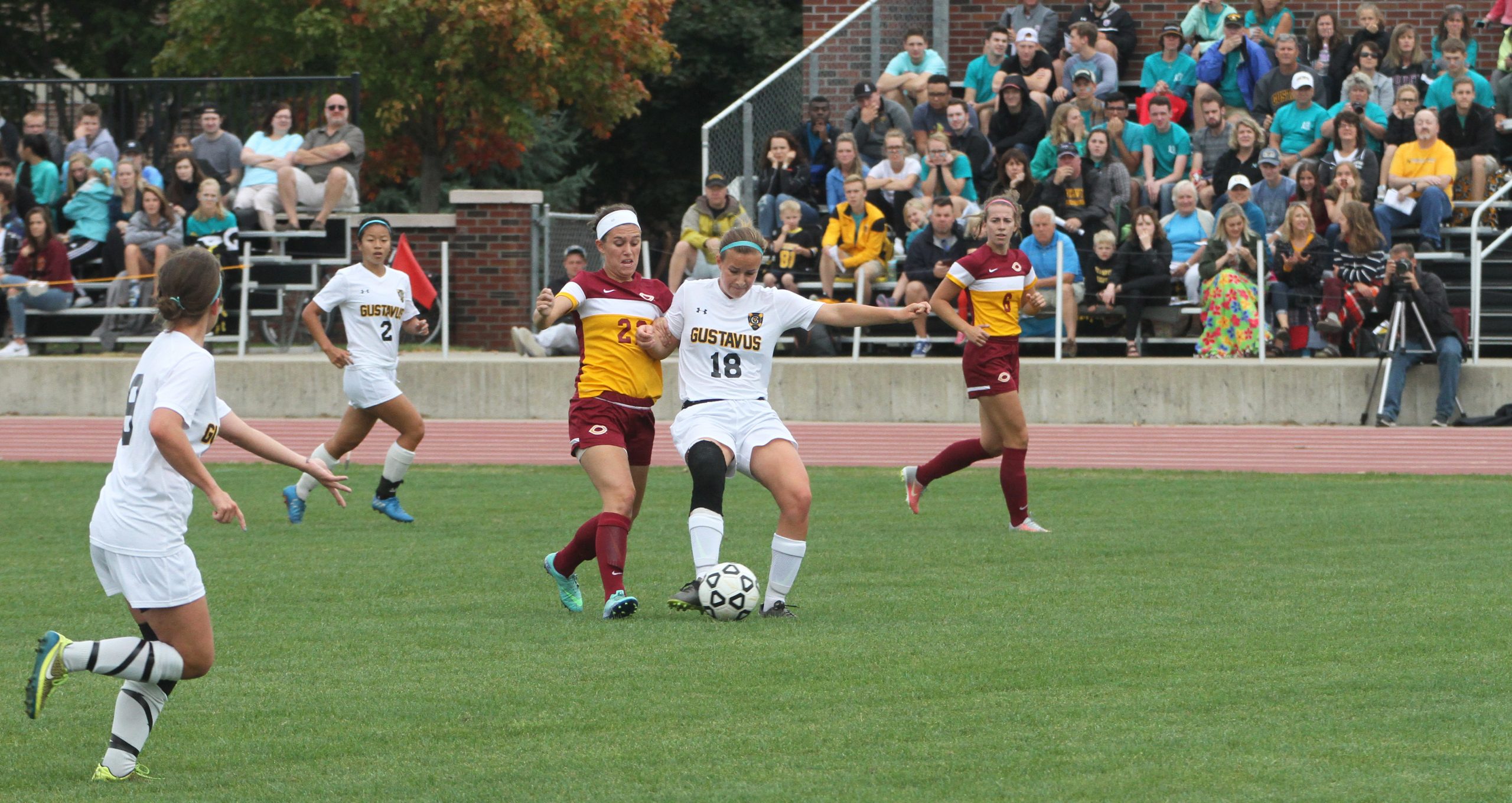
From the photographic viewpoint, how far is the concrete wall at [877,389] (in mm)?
18312

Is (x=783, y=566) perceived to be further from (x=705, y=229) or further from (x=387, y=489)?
(x=705, y=229)

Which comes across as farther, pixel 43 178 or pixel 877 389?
pixel 43 178

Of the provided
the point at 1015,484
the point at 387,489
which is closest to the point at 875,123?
the point at 387,489

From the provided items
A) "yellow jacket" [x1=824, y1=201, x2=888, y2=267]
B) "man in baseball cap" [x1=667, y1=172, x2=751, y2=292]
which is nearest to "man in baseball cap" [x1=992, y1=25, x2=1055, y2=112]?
"yellow jacket" [x1=824, y1=201, x2=888, y2=267]

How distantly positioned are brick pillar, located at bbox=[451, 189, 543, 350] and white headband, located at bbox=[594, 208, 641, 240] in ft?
45.9

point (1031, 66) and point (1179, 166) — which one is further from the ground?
point (1031, 66)

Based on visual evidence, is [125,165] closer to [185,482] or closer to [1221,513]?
[1221,513]

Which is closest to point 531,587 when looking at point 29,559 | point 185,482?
point 29,559

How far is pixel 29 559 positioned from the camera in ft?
35.9

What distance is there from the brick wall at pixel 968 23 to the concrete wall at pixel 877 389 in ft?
21.5

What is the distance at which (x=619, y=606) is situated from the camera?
849 centimetres

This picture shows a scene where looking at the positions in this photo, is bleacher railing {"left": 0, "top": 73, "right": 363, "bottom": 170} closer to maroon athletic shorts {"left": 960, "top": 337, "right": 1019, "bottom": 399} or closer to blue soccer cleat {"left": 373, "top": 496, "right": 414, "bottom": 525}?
blue soccer cleat {"left": 373, "top": 496, "right": 414, "bottom": 525}

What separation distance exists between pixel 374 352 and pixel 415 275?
4274 mm

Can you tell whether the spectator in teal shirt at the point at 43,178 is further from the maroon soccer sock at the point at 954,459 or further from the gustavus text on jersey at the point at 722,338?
the gustavus text on jersey at the point at 722,338
